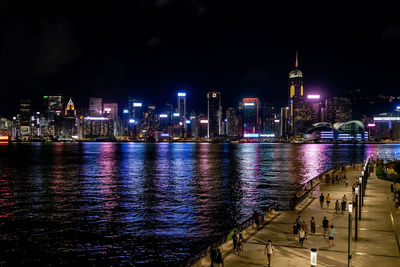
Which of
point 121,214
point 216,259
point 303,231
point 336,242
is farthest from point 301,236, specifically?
point 121,214

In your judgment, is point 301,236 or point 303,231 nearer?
point 301,236

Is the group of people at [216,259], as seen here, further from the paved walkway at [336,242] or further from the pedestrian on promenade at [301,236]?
the pedestrian on promenade at [301,236]

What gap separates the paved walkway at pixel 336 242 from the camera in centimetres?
2103

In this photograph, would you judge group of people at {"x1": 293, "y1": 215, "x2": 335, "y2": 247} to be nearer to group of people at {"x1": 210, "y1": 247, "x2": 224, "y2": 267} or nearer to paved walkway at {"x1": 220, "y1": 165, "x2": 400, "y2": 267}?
paved walkway at {"x1": 220, "y1": 165, "x2": 400, "y2": 267}

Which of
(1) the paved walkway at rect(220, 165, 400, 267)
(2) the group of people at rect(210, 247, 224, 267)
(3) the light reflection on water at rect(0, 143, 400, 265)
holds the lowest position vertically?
(3) the light reflection on water at rect(0, 143, 400, 265)

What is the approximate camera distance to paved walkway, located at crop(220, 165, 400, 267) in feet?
69.0

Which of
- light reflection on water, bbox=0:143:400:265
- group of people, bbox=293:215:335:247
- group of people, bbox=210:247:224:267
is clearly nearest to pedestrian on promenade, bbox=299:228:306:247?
group of people, bbox=293:215:335:247

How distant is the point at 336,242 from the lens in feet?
80.7

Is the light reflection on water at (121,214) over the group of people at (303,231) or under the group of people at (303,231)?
under

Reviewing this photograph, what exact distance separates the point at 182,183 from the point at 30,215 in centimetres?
2967

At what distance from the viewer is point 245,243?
24.5m

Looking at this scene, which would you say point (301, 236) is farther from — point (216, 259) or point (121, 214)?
point (121, 214)

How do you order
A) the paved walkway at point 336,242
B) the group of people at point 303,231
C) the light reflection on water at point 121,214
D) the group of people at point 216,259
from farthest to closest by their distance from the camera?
the light reflection on water at point 121,214 → the group of people at point 303,231 → the paved walkway at point 336,242 → the group of people at point 216,259

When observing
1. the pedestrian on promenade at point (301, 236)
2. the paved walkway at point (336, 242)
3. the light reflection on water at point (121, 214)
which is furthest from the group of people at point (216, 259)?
the light reflection on water at point (121, 214)
